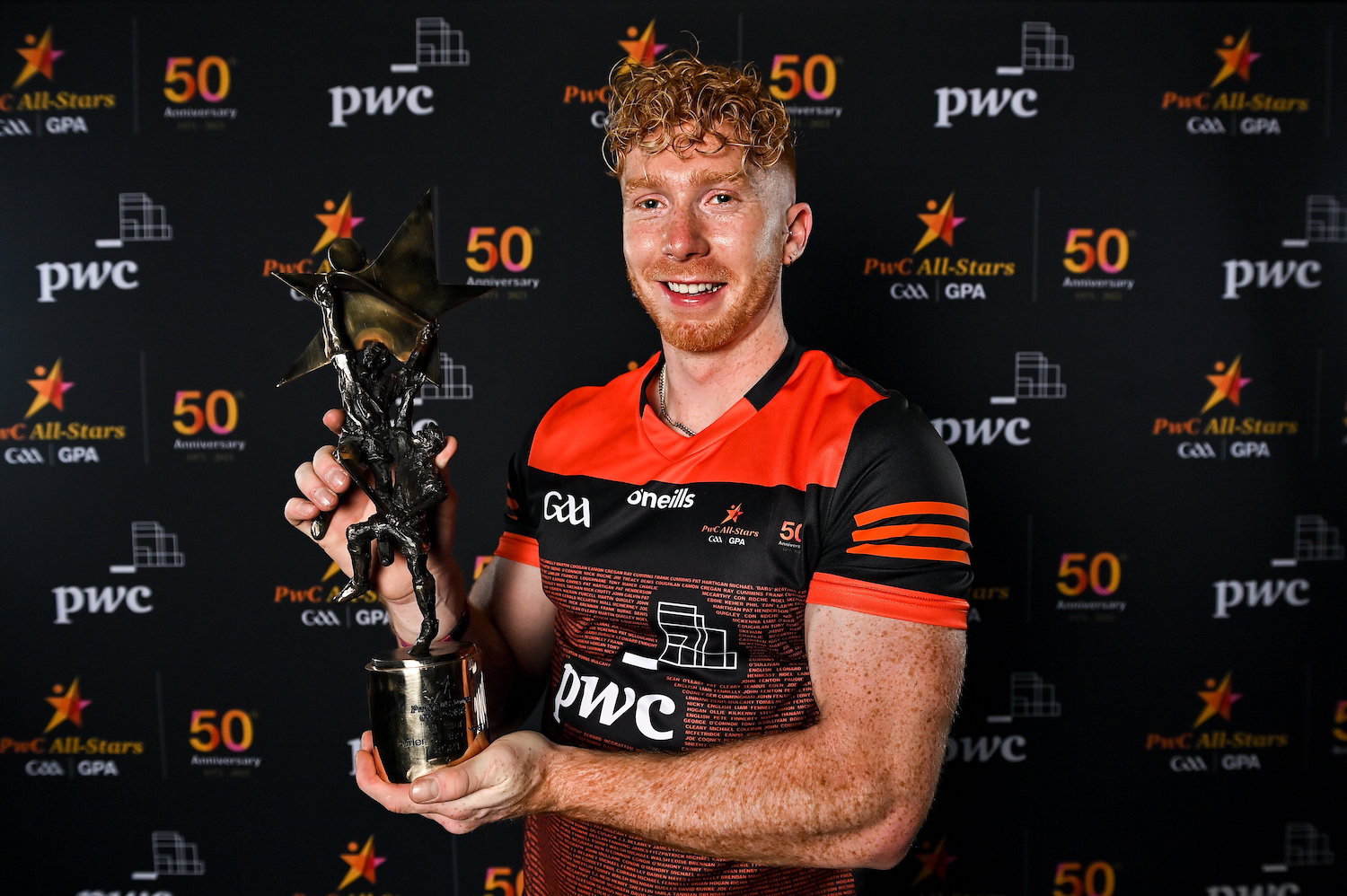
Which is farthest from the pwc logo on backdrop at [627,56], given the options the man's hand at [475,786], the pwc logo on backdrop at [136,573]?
the man's hand at [475,786]

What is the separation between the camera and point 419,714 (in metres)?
1.07

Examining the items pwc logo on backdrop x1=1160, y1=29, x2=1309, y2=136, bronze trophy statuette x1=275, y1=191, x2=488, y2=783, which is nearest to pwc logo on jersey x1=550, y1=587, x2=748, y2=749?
bronze trophy statuette x1=275, y1=191, x2=488, y2=783

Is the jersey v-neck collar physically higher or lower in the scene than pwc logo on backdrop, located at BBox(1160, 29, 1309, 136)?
lower

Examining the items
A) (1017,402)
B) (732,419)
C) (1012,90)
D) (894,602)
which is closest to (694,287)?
(732,419)

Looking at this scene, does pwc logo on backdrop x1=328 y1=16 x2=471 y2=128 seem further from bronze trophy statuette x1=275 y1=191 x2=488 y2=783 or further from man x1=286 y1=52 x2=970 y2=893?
bronze trophy statuette x1=275 y1=191 x2=488 y2=783

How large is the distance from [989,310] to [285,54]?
6.92 feet

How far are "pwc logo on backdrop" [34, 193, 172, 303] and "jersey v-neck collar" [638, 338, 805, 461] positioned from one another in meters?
1.88

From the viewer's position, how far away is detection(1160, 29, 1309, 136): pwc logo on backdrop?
2.47 m

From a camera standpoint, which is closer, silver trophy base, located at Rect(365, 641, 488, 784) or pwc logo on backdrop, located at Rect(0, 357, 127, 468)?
silver trophy base, located at Rect(365, 641, 488, 784)

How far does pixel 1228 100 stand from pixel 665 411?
2.11m

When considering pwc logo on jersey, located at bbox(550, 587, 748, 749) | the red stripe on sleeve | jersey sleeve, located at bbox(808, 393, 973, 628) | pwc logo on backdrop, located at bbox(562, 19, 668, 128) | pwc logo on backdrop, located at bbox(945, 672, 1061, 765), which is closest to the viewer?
jersey sleeve, located at bbox(808, 393, 973, 628)

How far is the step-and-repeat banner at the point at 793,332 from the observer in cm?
244

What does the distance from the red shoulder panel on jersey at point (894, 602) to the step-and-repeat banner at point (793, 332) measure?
4.60ft

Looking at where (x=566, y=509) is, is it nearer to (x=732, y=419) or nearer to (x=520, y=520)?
(x=520, y=520)
